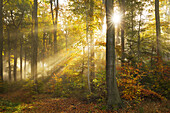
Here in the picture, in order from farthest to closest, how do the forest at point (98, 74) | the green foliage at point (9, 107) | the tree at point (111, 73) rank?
1. the green foliage at point (9, 107)
2. the forest at point (98, 74)
3. the tree at point (111, 73)

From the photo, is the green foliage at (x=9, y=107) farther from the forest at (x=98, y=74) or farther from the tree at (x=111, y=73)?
the tree at (x=111, y=73)

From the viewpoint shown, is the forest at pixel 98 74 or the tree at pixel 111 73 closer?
the tree at pixel 111 73

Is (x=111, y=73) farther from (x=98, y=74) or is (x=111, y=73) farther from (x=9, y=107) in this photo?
(x=9, y=107)

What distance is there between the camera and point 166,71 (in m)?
9.78

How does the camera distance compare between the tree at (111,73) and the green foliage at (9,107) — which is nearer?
the tree at (111,73)

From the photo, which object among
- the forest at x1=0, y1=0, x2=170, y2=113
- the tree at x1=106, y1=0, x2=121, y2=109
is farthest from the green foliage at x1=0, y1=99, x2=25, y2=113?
the tree at x1=106, y1=0, x2=121, y2=109

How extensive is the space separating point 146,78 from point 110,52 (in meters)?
5.57

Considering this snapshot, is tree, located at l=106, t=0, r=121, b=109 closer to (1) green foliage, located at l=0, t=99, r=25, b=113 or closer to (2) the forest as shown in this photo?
(2) the forest

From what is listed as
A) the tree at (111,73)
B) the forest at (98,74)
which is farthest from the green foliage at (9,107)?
the tree at (111,73)

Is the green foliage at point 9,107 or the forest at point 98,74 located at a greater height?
the forest at point 98,74

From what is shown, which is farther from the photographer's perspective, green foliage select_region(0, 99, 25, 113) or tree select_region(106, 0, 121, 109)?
green foliage select_region(0, 99, 25, 113)

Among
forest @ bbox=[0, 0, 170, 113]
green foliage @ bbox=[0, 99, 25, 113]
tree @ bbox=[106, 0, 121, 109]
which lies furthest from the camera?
green foliage @ bbox=[0, 99, 25, 113]

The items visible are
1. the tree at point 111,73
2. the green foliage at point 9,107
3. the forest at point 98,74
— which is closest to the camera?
the tree at point 111,73

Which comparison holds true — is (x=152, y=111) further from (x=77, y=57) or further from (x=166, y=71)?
(x=77, y=57)
